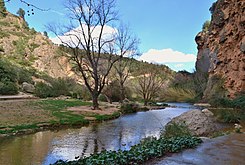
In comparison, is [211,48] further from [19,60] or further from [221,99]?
[19,60]

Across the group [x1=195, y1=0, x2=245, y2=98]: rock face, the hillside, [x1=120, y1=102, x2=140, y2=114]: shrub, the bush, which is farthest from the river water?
the hillside

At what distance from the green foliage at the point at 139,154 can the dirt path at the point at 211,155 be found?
0.22m

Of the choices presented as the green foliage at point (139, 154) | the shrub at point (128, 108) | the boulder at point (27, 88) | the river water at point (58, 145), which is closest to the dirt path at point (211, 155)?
the green foliage at point (139, 154)

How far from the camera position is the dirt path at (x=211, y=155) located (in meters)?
4.98

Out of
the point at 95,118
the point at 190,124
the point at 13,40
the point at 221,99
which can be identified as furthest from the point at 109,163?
the point at 13,40

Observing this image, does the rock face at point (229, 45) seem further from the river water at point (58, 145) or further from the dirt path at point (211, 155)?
the dirt path at point (211, 155)

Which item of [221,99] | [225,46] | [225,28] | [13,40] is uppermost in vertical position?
[13,40]

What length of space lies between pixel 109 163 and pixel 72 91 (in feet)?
106

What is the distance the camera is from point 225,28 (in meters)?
30.8

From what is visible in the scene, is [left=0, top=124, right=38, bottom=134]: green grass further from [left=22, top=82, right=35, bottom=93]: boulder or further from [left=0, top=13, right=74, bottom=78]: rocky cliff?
[left=0, top=13, right=74, bottom=78]: rocky cliff

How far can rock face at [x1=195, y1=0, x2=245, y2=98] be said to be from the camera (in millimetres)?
26828

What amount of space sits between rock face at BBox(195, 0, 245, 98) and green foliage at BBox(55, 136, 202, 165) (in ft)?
73.2

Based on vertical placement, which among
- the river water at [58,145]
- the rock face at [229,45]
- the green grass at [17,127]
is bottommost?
the river water at [58,145]

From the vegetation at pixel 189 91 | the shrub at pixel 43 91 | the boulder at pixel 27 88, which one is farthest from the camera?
the vegetation at pixel 189 91
